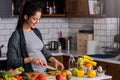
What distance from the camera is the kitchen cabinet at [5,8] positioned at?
4.63 meters

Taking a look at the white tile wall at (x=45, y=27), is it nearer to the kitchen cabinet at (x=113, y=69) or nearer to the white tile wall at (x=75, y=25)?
the white tile wall at (x=75, y=25)

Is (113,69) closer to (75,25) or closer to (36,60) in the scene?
(36,60)

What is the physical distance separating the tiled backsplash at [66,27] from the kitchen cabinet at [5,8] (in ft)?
1.08

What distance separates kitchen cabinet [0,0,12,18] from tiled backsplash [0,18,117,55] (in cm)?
33

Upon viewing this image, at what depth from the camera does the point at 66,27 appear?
5734 millimetres

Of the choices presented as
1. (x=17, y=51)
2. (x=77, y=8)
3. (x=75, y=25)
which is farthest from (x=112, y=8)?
A: (x=17, y=51)

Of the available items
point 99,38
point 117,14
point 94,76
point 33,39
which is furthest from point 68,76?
point 99,38

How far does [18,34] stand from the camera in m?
3.10

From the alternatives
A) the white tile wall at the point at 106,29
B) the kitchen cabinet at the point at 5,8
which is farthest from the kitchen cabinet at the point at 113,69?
the kitchen cabinet at the point at 5,8

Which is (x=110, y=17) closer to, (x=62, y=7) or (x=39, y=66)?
(x=62, y=7)

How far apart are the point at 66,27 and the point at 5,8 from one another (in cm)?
147

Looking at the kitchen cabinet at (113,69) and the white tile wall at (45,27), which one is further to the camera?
the white tile wall at (45,27)

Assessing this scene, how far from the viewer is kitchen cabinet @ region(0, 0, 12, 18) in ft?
15.2

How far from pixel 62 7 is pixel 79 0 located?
0.52 m
